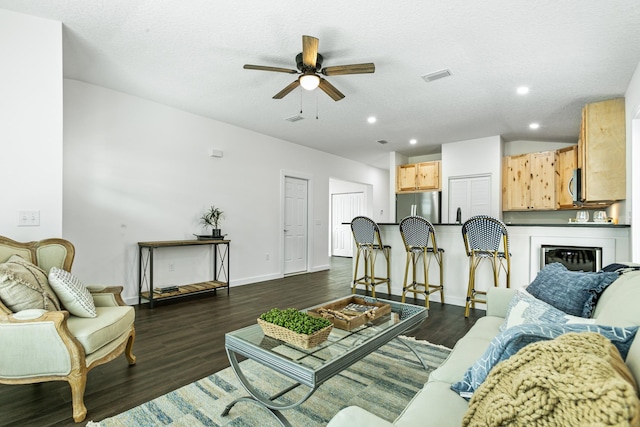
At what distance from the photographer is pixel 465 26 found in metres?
2.47

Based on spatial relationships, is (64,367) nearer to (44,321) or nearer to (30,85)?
(44,321)

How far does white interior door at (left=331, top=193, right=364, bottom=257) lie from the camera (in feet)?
30.9

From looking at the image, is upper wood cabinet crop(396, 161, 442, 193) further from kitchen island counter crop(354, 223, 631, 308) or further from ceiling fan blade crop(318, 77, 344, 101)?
ceiling fan blade crop(318, 77, 344, 101)

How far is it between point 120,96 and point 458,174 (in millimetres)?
5541

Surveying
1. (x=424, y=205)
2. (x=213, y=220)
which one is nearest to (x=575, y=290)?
(x=213, y=220)

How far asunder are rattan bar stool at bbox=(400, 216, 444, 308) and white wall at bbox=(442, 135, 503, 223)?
7.25 ft

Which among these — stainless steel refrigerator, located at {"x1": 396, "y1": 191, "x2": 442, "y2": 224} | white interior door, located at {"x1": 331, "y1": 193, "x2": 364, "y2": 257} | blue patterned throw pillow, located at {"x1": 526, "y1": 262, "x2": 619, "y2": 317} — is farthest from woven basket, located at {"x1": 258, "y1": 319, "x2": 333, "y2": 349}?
white interior door, located at {"x1": 331, "y1": 193, "x2": 364, "y2": 257}

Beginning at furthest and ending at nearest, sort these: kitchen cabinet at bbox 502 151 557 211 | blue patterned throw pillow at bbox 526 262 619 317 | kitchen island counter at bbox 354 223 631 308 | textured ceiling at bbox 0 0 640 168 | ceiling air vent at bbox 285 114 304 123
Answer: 1. kitchen cabinet at bbox 502 151 557 211
2. ceiling air vent at bbox 285 114 304 123
3. kitchen island counter at bbox 354 223 631 308
4. textured ceiling at bbox 0 0 640 168
5. blue patterned throw pillow at bbox 526 262 619 317

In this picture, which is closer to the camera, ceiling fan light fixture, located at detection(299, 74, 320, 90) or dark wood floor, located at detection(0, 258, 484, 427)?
dark wood floor, located at detection(0, 258, 484, 427)

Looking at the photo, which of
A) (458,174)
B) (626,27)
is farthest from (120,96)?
(458,174)

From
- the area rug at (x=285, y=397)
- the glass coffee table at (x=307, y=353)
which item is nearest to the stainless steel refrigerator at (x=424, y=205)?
Result: the area rug at (x=285, y=397)

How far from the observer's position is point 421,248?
404 cm

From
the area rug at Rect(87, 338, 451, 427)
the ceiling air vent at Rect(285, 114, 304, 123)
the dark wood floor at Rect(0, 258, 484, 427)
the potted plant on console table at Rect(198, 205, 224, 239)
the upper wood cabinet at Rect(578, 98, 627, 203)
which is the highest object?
the ceiling air vent at Rect(285, 114, 304, 123)

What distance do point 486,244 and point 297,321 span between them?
270 centimetres
